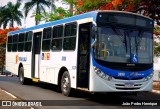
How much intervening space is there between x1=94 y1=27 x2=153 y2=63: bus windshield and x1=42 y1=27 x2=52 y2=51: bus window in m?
4.85

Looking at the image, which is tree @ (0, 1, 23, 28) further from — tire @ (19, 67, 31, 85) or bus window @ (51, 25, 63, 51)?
bus window @ (51, 25, 63, 51)

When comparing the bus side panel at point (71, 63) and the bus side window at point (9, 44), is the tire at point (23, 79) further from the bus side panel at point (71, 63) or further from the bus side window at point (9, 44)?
the bus side panel at point (71, 63)

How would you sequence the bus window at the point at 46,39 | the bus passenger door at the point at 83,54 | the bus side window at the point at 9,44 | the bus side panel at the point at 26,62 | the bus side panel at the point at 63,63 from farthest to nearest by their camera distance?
the bus side window at the point at 9,44, the bus side panel at the point at 26,62, the bus window at the point at 46,39, the bus side panel at the point at 63,63, the bus passenger door at the point at 83,54

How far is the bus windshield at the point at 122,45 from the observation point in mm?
12578

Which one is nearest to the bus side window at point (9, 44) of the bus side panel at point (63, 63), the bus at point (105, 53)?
the bus side panel at point (63, 63)

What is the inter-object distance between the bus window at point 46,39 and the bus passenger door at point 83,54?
11.5ft

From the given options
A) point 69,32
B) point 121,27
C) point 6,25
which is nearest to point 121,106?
point 121,27

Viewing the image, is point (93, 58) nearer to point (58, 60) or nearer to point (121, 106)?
point (121, 106)

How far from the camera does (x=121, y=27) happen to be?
12.9 m

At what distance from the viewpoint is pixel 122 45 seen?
12781mm

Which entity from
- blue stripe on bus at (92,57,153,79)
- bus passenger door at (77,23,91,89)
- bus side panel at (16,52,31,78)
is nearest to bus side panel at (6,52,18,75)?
bus side panel at (16,52,31,78)

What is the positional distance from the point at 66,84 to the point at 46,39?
3.38 meters

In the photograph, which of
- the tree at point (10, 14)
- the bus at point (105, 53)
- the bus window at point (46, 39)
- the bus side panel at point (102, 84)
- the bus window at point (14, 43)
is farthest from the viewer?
the tree at point (10, 14)

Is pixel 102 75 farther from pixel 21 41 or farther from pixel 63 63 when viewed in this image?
pixel 21 41
